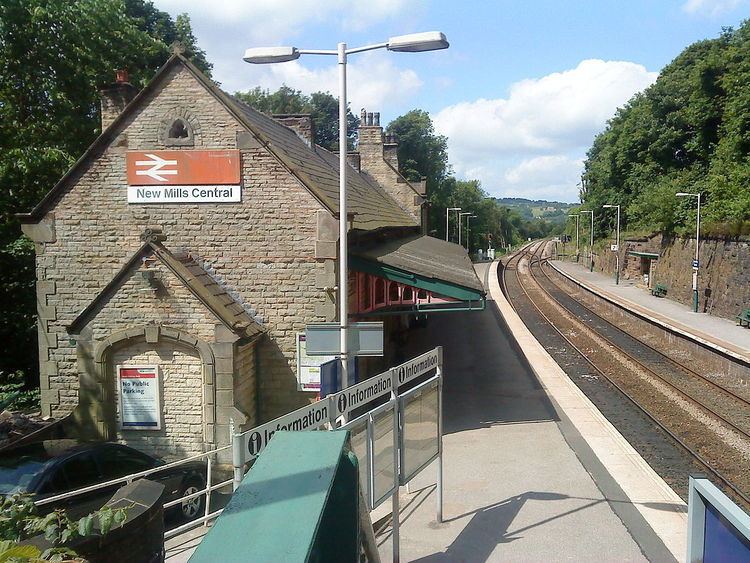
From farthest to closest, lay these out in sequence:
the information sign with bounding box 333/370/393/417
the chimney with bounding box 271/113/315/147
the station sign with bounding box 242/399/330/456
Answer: the chimney with bounding box 271/113/315/147, the information sign with bounding box 333/370/393/417, the station sign with bounding box 242/399/330/456

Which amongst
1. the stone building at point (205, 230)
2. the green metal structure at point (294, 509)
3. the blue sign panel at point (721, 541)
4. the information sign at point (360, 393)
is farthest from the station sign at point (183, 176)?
Answer: the blue sign panel at point (721, 541)

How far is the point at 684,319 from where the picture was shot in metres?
27.6

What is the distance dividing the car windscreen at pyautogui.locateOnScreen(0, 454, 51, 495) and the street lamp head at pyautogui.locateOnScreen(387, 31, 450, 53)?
6.55 m

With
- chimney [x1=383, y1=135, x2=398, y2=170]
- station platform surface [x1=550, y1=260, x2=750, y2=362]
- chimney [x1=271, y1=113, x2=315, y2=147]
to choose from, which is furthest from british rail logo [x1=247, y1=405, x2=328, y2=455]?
chimney [x1=383, y1=135, x2=398, y2=170]

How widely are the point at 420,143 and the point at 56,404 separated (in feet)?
209

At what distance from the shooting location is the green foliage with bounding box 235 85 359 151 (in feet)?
215

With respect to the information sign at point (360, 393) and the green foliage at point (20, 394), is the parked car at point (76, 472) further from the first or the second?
the green foliage at point (20, 394)

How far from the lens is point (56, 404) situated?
1217cm

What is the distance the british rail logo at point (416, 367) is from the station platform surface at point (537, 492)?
70.6 inches

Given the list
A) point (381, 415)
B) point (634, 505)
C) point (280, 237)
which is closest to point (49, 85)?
point (280, 237)

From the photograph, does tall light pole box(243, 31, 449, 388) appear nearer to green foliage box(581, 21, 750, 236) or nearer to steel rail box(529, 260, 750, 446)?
steel rail box(529, 260, 750, 446)

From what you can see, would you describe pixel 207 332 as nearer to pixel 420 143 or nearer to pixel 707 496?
pixel 707 496

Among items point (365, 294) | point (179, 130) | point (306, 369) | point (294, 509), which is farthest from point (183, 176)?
point (294, 509)

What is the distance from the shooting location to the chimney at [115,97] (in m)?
13.1
